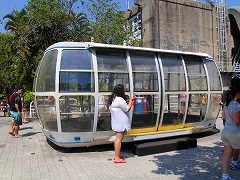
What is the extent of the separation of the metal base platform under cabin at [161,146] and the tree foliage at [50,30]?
29.2ft

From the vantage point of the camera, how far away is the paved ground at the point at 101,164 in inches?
203

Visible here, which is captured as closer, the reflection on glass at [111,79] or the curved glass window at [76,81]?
the curved glass window at [76,81]

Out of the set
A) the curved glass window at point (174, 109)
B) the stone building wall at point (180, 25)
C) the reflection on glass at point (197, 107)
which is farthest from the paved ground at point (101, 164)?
the stone building wall at point (180, 25)

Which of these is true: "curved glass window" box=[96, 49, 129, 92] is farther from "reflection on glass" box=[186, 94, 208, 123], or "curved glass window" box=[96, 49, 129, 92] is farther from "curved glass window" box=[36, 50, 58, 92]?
"reflection on glass" box=[186, 94, 208, 123]

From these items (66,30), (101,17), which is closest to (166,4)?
(101,17)

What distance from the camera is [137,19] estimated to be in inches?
956

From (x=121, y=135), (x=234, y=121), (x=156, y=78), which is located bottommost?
(x=121, y=135)

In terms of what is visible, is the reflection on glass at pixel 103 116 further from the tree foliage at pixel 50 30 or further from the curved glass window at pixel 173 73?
the tree foliage at pixel 50 30

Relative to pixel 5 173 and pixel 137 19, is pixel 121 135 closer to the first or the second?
pixel 5 173

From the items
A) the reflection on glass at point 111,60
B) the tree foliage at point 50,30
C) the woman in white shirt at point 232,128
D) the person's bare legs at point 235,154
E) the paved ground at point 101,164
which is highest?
the tree foliage at point 50,30

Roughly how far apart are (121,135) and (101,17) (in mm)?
11425

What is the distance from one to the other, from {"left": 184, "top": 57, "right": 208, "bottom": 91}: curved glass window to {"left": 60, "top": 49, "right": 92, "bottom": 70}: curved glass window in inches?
124

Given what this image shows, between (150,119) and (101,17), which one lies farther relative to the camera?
(101,17)

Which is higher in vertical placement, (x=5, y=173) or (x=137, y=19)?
(x=137, y=19)
